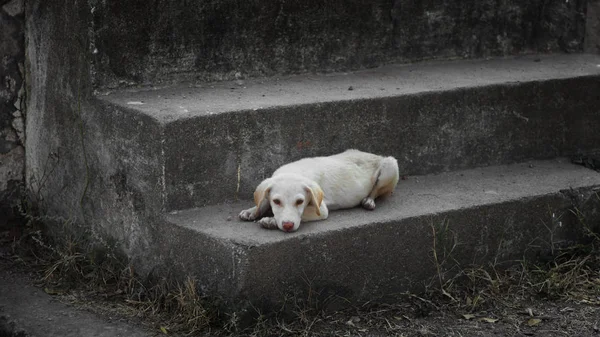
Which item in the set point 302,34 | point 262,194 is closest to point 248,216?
point 262,194

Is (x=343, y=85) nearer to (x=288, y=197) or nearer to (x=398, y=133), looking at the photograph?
(x=398, y=133)

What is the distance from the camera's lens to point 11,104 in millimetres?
7078

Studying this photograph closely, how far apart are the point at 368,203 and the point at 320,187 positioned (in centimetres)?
36

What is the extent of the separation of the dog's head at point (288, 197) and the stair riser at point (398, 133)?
1.36 ft

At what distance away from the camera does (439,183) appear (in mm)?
6801

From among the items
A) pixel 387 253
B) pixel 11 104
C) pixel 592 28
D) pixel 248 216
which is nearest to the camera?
pixel 248 216

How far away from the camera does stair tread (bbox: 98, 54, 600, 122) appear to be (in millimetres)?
6254

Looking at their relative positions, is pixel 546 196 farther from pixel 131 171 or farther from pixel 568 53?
pixel 131 171

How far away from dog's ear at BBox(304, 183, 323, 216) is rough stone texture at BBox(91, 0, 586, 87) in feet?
4.76

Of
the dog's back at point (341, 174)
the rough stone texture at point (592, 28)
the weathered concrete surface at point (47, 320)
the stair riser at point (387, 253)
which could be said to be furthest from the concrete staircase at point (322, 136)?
the rough stone texture at point (592, 28)

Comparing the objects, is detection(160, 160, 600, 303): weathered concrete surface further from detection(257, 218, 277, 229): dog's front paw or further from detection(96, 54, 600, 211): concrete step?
detection(96, 54, 600, 211): concrete step

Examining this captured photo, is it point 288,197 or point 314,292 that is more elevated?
point 288,197

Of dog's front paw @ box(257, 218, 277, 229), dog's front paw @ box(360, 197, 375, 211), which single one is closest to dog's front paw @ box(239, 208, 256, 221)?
dog's front paw @ box(257, 218, 277, 229)

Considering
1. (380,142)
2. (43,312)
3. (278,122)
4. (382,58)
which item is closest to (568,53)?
(382,58)
